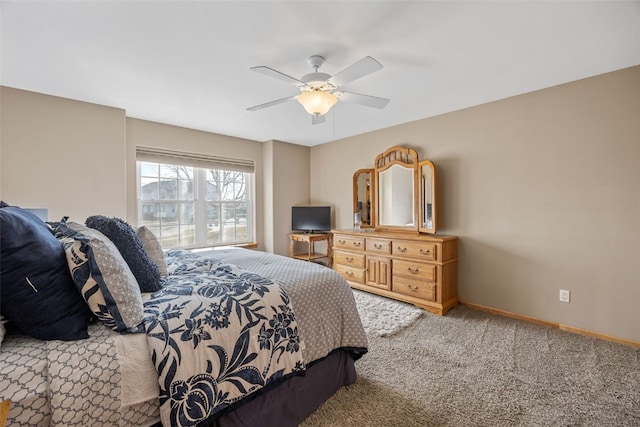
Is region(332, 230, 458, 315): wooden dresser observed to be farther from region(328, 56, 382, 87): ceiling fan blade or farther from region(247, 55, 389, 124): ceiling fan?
region(328, 56, 382, 87): ceiling fan blade

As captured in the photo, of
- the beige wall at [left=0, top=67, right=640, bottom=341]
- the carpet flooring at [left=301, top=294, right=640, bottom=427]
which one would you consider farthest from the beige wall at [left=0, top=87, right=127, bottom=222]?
the carpet flooring at [left=301, top=294, right=640, bottom=427]

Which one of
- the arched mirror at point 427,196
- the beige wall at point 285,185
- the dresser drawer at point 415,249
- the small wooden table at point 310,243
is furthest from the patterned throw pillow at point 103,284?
the beige wall at point 285,185

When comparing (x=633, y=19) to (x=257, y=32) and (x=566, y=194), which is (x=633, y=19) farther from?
(x=257, y=32)

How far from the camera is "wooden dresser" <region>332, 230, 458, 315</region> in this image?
3.11 m

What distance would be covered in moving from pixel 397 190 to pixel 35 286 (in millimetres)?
3534

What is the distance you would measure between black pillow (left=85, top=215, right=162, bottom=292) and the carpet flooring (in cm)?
116

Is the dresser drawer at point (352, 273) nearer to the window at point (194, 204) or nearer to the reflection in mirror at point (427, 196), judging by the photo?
the reflection in mirror at point (427, 196)

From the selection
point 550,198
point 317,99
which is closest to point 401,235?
point 550,198

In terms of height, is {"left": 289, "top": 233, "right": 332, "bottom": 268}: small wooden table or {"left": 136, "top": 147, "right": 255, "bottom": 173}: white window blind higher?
{"left": 136, "top": 147, "right": 255, "bottom": 173}: white window blind

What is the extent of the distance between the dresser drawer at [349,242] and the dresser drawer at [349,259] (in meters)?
0.08

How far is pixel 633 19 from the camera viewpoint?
175 centimetres

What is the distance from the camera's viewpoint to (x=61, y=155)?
2926 millimetres

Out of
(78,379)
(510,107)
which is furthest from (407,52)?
(78,379)

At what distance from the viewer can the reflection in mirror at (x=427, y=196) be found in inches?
132
